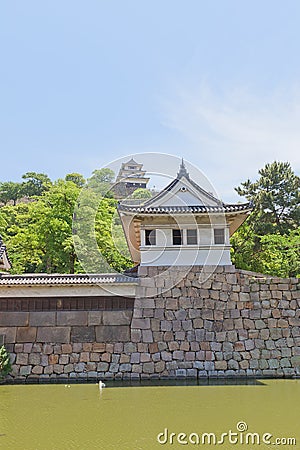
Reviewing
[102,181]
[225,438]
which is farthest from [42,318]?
[225,438]

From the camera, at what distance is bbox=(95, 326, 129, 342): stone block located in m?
9.38

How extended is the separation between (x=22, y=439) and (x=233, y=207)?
665 centimetres

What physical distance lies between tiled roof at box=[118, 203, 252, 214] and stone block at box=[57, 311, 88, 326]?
2.46 meters

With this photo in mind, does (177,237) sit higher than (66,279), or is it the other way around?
(177,237)

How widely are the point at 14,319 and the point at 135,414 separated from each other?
4.46 m

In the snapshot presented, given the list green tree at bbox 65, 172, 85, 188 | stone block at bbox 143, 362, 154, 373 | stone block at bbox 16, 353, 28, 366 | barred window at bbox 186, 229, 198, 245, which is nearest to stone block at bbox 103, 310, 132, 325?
stone block at bbox 143, 362, 154, 373

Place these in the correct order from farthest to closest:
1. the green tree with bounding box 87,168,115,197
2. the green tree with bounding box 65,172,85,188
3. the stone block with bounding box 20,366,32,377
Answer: the green tree with bounding box 65,172,85,188 → the green tree with bounding box 87,168,115,197 → the stone block with bounding box 20,366,32,377

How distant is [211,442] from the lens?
459cm

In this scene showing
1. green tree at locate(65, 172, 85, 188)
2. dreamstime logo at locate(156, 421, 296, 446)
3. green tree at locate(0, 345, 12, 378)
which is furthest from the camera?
green tree at locate(65, 172, 85, 188)

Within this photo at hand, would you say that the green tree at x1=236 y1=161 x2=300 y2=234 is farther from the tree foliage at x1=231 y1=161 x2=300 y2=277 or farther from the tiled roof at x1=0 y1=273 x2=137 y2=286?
the tiled roof at x1=0 y1=273 x2=137 y2=286

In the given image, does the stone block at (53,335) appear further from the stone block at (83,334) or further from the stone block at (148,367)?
the stone block at (148,367)

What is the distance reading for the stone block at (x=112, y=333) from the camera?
9.38 meters

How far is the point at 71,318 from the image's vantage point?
9.46m

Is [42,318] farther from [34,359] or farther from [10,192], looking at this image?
[10,192]
